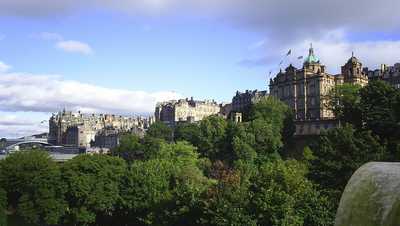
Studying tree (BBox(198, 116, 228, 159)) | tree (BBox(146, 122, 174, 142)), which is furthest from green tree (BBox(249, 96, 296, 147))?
tree (BBox(146, 122, 174, 142))

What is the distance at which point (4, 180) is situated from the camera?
6550cm

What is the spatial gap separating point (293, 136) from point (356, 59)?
29.2 meters

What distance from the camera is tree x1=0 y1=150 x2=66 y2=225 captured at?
59.6 m

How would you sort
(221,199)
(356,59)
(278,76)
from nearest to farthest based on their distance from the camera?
(221,199)
(356,59)
(278,76)

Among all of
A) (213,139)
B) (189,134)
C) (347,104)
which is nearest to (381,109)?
(347,104)

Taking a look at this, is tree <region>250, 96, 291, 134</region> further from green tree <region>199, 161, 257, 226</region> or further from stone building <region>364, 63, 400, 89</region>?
green tree <region>199, 161, 257, 226</region>

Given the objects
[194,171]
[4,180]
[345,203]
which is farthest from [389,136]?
[345,203]

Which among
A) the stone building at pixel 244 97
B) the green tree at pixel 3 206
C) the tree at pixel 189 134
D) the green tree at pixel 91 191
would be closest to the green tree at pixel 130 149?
the tree at pixel 189 134

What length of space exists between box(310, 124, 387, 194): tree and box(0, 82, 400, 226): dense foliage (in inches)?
2.7

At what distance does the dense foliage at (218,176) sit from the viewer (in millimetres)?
37469

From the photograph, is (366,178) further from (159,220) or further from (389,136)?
(389,136)

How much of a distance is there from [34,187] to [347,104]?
4866 cm

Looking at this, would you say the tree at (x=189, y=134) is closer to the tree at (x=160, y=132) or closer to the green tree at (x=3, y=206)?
the tree at (x=160, y=132)

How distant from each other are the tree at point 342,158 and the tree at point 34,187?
101 ft
